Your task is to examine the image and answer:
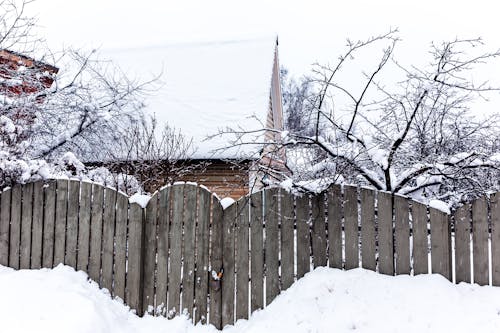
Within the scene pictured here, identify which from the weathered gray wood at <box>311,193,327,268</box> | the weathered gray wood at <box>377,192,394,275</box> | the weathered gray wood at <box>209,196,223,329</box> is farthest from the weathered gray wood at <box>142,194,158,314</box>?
the weathered gray wood at <box>377,192,394,275</box>

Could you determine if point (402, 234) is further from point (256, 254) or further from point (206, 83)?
point (206, 83)

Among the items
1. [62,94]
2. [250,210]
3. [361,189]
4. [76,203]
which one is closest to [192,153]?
[62,94]

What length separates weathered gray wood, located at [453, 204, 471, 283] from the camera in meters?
3.33

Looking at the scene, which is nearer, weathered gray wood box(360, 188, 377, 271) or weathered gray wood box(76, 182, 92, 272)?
weathered gray wood box(360, 188, 377, 271)

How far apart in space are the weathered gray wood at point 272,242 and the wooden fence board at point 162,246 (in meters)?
1.07

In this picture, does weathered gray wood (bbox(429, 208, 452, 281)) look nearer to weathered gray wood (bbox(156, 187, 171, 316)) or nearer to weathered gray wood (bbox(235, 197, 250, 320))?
weathered gray wood (bbox(235, 197, 250, 320))

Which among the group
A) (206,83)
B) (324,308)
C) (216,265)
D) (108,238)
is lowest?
(324,308)

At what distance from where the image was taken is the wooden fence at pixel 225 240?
339 centimetres

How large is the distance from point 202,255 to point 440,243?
88.5 inches

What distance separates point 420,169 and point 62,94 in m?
6.03

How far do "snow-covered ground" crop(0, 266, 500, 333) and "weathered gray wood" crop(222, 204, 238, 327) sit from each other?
0.15m

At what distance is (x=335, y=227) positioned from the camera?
3.67 m

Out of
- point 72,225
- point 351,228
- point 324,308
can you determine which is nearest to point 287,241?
point 351,228

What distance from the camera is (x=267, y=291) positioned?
380 cm
